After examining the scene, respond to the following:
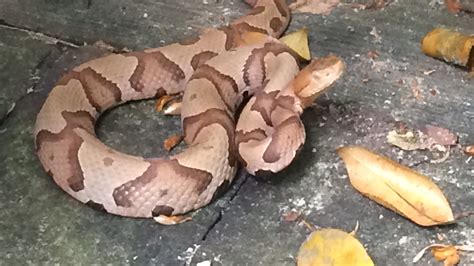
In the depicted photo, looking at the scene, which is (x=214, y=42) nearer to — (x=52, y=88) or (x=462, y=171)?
(x=52, y=88)

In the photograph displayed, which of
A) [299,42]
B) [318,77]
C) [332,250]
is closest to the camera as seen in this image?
[332,250]

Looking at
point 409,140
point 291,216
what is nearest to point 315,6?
point 409,140

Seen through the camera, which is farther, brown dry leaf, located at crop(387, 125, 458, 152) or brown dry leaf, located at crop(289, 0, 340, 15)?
brown dry leaf, located at crop(289, 0, 340, 15)

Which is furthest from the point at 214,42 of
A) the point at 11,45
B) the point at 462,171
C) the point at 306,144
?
the point at 462,171

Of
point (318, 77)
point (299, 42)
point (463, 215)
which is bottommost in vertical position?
point (463, 215)

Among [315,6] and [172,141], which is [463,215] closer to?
[172,141]

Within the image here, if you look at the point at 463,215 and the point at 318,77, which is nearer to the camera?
the point at 463,215

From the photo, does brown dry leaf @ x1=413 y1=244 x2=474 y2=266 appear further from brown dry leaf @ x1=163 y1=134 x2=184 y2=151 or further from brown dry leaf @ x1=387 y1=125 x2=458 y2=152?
brown dry leaf @ x1=163 y1=134 x2=184 y2=151

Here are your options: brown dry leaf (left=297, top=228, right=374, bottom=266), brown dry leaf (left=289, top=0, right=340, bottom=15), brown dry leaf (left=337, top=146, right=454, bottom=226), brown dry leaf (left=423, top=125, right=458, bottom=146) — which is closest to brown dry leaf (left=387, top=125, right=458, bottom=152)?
brown dry leaf (left=423, top=125, right=458, bottom=146)
